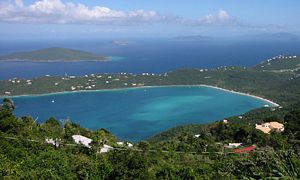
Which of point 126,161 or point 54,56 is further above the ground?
point 126,161

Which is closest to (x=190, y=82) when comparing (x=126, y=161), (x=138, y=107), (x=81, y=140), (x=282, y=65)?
(x=138, y=107)

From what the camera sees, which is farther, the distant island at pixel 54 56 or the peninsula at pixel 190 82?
the distant island at pixel 54 56

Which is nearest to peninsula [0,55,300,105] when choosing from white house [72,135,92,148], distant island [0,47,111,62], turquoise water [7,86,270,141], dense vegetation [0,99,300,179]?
turquoise water [7,86,270,141]

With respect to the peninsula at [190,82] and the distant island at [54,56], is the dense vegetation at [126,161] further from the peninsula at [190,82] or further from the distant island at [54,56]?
the distant island at [54,56]

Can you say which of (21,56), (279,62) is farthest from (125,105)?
(21,56)

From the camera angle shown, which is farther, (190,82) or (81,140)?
(190,82)

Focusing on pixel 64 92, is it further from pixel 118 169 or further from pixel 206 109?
pixel 118 169

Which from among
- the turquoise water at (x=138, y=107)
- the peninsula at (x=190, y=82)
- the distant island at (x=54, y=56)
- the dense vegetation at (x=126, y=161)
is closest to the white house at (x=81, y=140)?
the dense vegetation at (x=126, y=161)

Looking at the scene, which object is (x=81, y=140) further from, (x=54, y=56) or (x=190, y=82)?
(x=54, y=56)

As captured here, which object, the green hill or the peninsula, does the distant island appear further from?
the green hill
